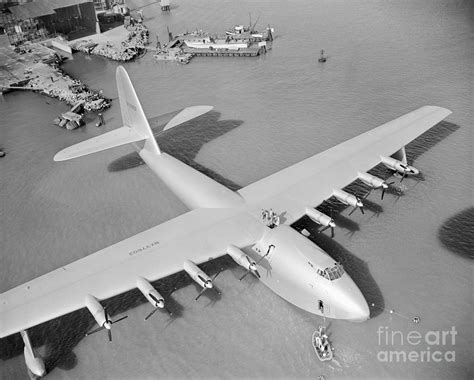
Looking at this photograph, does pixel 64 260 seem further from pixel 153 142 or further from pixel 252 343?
pixel 252 343

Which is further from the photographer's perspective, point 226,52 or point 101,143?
point 226,52

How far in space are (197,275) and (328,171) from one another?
587 inches

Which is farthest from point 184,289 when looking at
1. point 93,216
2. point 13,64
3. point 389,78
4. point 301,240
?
point 13,64

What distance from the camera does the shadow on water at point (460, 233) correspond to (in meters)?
29.3

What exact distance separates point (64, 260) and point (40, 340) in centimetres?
736

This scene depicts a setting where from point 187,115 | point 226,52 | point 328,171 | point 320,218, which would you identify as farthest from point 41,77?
point 320,218

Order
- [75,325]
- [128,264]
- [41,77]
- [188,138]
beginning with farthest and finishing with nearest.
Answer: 1. [41,77]
2. [188,138]
3. [75,325]
4. [128,264]

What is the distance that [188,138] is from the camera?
154 ft

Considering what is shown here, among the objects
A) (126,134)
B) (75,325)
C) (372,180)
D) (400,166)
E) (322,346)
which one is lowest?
(322,346)

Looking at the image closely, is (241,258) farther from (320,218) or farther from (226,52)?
(226,52)

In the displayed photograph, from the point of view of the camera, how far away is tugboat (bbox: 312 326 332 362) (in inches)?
923

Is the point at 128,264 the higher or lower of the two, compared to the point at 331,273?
higher

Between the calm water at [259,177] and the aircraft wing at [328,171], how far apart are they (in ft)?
11.3

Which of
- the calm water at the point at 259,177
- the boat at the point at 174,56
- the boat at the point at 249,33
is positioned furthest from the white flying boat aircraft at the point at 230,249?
the boat at the point at 249,33
